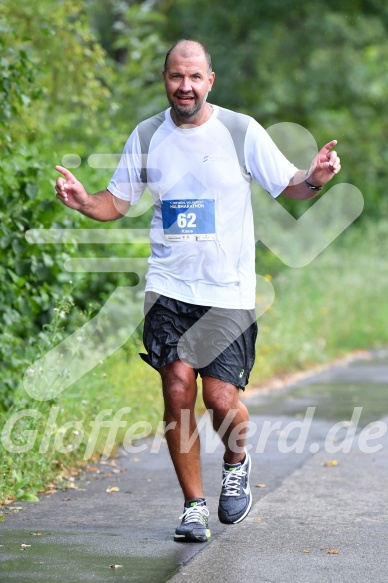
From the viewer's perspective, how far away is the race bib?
521cm

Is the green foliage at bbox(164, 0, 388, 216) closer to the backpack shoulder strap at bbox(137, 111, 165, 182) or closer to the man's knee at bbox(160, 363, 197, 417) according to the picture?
the backpack shoulder strap at bbox(137, 111, 165, 182)

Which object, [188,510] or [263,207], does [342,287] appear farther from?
[188,510]

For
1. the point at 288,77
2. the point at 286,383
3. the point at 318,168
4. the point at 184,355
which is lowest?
the point at 286,383

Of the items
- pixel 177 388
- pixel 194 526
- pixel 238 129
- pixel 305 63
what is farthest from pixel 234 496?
pixel 305 63

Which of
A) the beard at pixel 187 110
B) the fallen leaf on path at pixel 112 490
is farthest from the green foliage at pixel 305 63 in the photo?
the beard at pixel 187 110

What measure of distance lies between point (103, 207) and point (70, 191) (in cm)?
24

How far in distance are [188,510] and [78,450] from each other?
208 cm

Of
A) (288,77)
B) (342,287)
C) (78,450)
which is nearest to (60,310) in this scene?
(78,450)

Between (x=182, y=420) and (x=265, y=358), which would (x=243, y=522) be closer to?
(x=182, y=420)

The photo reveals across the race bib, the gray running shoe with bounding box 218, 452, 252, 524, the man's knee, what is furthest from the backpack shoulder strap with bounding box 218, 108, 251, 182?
the gray running shoe with bounding box 218, 452, 252, 524

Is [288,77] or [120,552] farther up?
[288,77]

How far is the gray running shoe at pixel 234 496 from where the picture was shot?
547cm

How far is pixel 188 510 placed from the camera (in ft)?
17.3

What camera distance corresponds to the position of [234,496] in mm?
5500
